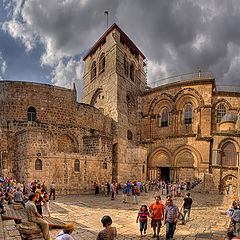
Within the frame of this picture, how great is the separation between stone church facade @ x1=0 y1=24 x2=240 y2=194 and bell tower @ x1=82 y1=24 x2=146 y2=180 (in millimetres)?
128

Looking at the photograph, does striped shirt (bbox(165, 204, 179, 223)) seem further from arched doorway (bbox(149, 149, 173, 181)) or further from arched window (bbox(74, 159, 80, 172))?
arched doorway (bbox(149, 149, 173, 181))

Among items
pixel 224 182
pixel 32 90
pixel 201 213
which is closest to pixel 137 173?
pixel 224 182

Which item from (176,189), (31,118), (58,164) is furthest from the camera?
(31,118)

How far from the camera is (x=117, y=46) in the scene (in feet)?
81.6

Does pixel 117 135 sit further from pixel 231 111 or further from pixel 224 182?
pixel 231 111

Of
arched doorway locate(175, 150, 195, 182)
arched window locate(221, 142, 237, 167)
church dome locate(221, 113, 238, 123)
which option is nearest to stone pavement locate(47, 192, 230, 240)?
arched window locate(221, 142, 237, 167)

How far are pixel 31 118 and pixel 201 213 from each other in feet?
52.0

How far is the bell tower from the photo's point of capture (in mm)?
22953

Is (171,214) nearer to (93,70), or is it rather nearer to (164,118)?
→ (164,118)

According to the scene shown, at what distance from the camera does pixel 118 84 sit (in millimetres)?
23719

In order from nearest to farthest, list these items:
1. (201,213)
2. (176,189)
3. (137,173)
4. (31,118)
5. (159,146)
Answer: (201,213) → (176,189) → (31,118) → (137,173) → (159,146)

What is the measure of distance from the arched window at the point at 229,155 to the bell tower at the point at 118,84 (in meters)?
9.66

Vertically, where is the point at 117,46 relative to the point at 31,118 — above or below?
above

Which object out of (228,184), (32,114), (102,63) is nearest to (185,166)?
(228,184)
